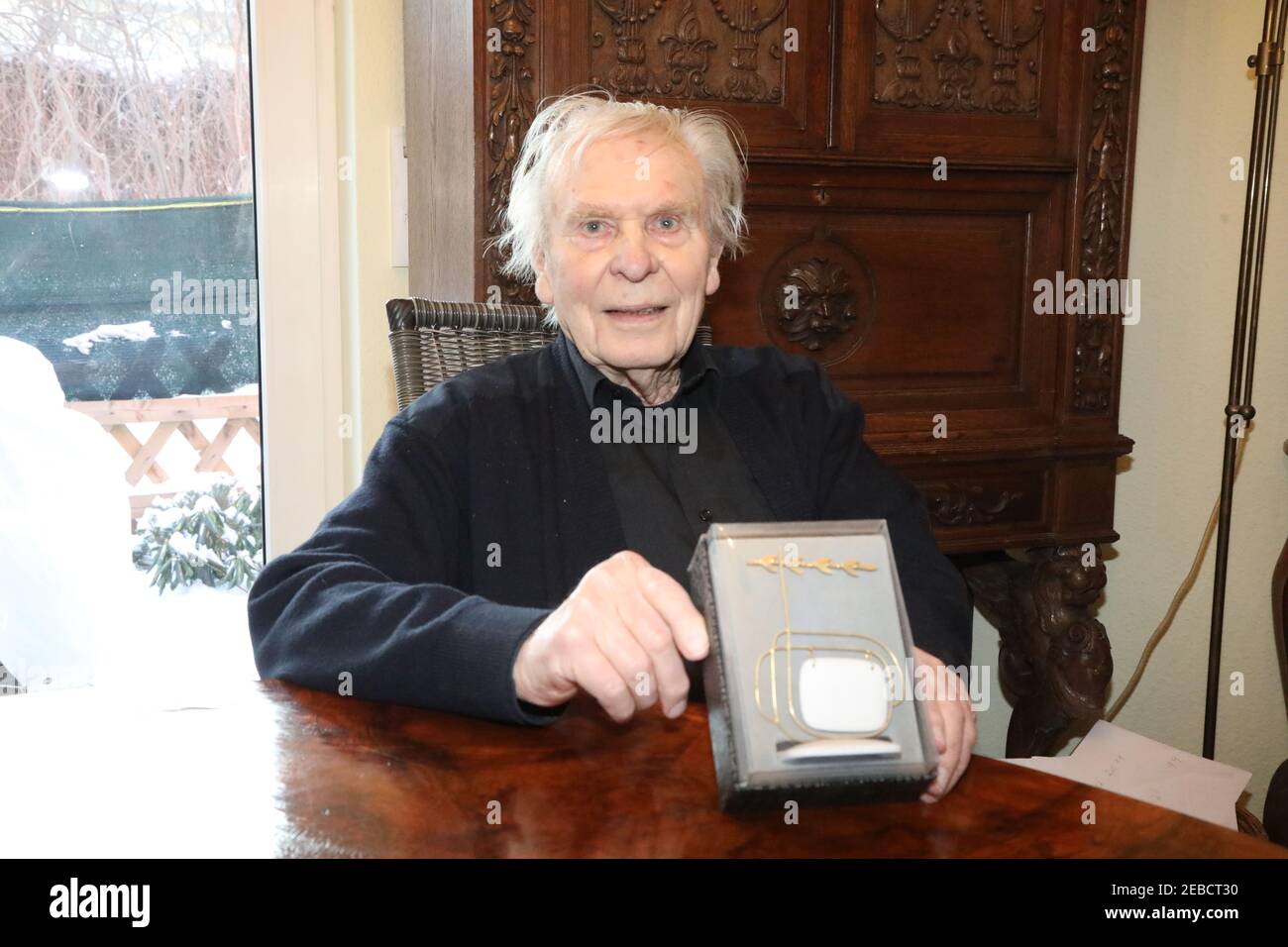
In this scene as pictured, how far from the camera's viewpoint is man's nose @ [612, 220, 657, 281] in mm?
1614

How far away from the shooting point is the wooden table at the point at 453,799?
0.78 m

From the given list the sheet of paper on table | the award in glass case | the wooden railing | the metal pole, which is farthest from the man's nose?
the metal pole

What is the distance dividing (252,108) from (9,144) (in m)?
0.46

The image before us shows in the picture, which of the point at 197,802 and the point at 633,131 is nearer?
the point at 197,802

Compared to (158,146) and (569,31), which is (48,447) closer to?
(158,146)

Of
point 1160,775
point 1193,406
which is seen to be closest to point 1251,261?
point 1193,406

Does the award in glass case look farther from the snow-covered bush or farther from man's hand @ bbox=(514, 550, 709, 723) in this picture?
the snow-covered bush

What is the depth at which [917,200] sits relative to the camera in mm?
2225

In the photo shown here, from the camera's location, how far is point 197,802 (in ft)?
2.76

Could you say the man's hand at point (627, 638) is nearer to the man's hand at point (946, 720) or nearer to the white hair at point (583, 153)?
the man's hand at point (946, 720)

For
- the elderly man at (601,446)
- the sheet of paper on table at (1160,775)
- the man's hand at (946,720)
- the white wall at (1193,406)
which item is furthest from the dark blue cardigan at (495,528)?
the white wall at (1193,406)

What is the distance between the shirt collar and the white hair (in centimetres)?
10

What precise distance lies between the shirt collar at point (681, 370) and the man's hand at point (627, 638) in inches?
28.9
